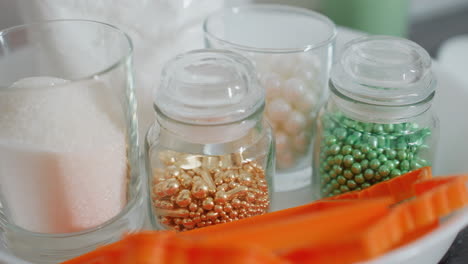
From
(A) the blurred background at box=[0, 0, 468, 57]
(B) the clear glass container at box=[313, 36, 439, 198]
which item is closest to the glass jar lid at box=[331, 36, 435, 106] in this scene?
(B) the clear glass container at box=[313, 36, 439, 198]

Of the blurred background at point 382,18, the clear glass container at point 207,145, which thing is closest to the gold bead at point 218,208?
the clear glass container at point 207,145

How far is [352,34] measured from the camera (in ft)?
2.37

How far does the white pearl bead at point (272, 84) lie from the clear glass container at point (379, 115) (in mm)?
61

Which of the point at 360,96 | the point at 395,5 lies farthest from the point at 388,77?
the point at 395,5

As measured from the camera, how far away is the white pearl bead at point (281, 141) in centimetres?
56

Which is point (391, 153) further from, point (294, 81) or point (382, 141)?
point (294, 81)

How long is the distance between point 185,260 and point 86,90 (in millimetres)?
159

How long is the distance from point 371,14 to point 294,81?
0.46 meters

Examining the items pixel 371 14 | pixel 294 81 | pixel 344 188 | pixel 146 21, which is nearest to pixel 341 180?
pixel 344 188

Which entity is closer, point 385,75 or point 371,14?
point 385,75

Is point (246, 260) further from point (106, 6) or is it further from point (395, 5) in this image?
point (395, 5)

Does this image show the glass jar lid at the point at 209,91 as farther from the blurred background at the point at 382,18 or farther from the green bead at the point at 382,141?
the blurred background at the point at 382,18

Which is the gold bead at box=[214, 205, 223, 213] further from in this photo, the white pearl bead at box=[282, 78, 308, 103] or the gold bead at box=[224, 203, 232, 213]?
the white pearl bead at box=[282, 78, 308, 103]

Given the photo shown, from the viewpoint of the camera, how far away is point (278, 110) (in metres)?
0.55
